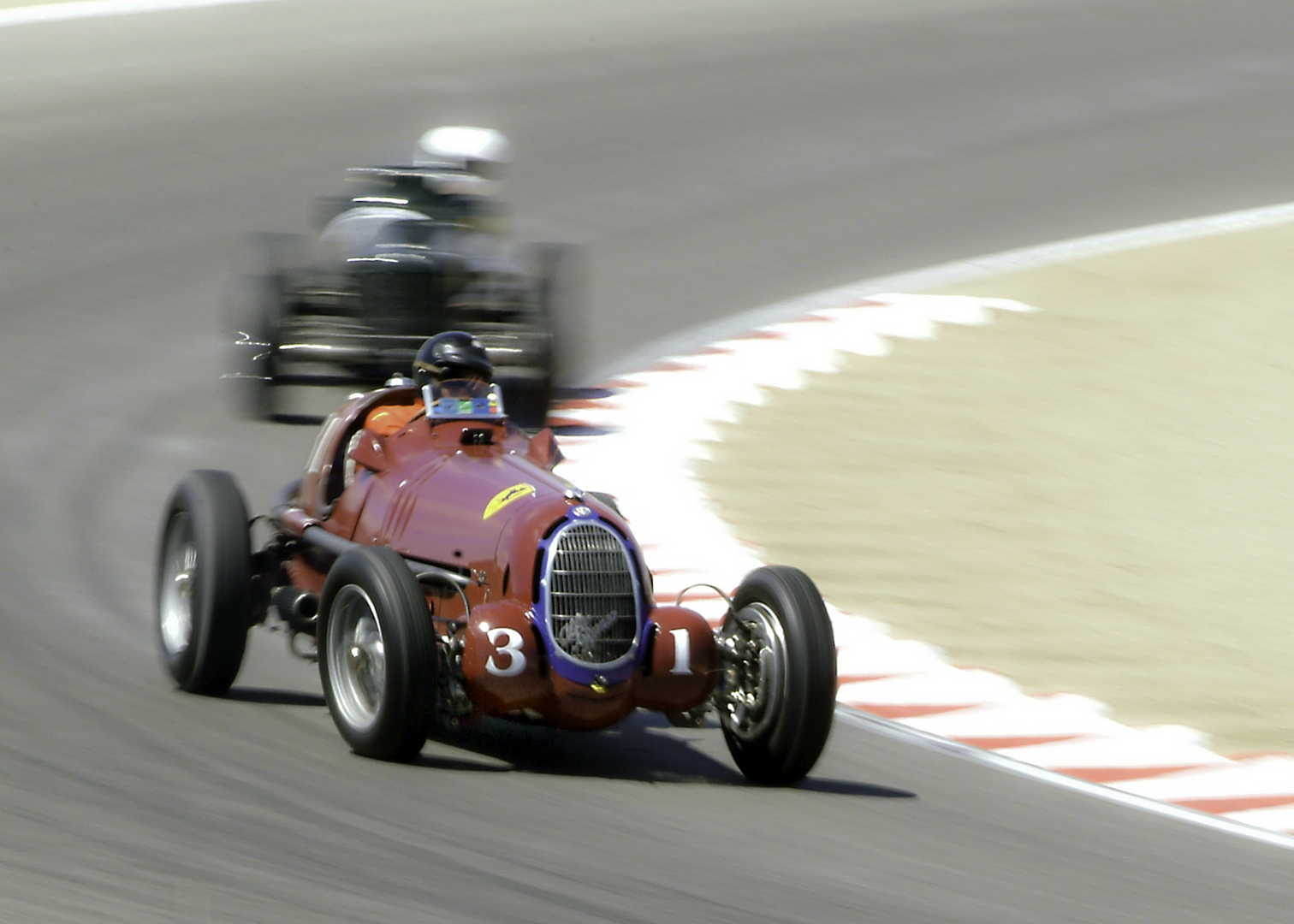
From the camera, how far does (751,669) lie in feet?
23.3

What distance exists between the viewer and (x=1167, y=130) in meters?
23.8

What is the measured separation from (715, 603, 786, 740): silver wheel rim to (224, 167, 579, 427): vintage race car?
6.30 meters

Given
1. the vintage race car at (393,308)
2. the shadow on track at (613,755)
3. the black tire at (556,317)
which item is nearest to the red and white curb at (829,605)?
the black tire at (556,317)

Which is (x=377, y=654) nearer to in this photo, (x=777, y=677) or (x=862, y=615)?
(x=777, y=677)

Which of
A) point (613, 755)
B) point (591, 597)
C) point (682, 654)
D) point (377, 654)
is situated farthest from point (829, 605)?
point (377, 654)

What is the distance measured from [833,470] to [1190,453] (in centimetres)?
257

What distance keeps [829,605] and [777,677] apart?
9.70 ft

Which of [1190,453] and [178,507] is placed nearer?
[178,507]

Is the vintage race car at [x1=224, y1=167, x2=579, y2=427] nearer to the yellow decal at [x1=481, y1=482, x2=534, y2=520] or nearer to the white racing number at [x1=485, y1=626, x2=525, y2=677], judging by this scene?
the yellow decal at [x1=481, y1=482, x2=534, y2=520]

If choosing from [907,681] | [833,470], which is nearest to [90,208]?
[833,470]

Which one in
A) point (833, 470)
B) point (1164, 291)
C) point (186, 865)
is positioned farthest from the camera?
point (1164, 291)

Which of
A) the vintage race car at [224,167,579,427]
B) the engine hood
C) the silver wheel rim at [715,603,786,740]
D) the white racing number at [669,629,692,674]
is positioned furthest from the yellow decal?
the vintage race car at [224,167,579,427]

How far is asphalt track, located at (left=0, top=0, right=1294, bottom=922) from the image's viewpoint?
19.8 ft

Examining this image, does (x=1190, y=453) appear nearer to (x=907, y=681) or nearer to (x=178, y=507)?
(x=907, y=681)
